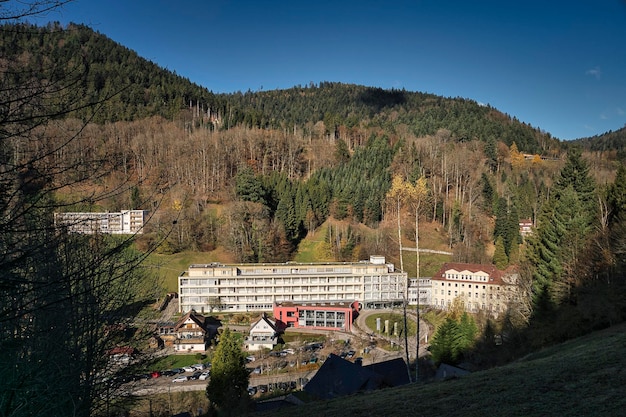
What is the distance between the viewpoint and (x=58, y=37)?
3.54 m

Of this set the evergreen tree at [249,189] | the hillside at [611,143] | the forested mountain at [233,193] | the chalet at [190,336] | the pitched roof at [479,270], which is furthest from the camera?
the hillside at [611,143]

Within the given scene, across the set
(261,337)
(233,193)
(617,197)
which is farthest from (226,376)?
(233,193)

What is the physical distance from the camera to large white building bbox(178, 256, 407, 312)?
83.9 ft

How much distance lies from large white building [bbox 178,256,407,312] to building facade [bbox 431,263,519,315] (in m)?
2.64

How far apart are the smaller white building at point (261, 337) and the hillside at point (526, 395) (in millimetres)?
12793

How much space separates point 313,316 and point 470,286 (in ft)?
34.1

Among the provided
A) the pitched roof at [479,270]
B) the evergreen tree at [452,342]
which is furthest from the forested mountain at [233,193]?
the pitched roof at [479,270]

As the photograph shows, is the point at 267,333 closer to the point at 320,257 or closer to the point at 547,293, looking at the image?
the point at 320,257

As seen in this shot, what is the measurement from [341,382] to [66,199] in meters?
11.7

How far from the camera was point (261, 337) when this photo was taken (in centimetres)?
2089

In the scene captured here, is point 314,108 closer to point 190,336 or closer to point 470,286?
point 470,286

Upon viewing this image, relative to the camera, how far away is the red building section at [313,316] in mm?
24172

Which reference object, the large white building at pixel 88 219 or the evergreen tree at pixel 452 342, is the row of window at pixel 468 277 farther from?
the large white building at pixel 88 219

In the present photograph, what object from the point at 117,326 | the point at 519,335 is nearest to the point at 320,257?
the point at 519,335
